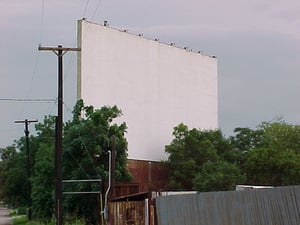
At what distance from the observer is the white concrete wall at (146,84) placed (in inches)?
2201

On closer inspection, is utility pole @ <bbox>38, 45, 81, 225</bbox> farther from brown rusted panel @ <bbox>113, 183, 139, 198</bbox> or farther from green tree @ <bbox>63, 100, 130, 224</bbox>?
green tree @ <bbox>63, 100, 130, 224</bbox>

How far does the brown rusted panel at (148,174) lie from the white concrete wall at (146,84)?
767mm

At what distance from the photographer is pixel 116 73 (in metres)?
58.1

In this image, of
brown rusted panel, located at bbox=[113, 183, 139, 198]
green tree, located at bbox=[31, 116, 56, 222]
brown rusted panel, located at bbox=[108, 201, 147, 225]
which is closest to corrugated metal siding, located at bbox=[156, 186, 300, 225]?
brown rusted panel, located at bbox=[108, 201, 147, 225]

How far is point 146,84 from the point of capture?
61.6m

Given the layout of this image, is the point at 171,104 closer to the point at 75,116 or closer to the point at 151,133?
the point at 151,133

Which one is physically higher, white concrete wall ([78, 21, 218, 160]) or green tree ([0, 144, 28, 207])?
white concrete wall ([78, 21, 218, 160])

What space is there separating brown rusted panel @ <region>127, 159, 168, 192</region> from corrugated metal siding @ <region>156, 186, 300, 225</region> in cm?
4105

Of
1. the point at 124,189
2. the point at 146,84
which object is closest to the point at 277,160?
the point at 146,84

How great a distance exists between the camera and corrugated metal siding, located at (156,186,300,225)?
1023 cm

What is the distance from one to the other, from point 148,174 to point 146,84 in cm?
807

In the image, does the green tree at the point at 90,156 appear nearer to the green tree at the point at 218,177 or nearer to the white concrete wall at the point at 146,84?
the green tree at the point at 218,177

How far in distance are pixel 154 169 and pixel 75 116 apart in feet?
55.1

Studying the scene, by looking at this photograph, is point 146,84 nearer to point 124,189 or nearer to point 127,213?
point 124,189
